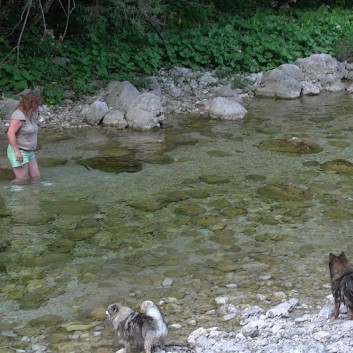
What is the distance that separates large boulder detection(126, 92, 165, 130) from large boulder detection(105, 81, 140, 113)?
335 mm

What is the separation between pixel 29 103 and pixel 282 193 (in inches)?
140

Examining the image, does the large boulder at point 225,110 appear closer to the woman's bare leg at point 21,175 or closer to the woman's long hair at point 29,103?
the woman's bare leg at point 21,175

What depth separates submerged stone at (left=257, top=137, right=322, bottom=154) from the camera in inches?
449

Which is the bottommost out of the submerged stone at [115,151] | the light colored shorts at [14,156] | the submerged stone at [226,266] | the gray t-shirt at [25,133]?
the submerged stone at [226,266]

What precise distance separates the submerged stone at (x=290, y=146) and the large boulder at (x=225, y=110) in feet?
5.87

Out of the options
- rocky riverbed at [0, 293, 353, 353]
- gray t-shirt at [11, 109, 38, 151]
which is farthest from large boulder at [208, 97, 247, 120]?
rocky riverbed at [0, 293, 353, 353]

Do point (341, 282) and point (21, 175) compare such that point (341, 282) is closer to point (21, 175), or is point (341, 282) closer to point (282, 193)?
point (282, 193)

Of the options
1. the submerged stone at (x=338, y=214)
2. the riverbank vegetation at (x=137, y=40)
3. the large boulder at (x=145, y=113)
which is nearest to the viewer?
the submerged stone at (x=338, y=214)

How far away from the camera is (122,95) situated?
13.7 m

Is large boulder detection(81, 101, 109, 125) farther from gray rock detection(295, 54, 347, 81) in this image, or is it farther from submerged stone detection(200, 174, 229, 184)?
gray rock detection(295, 54, 347, 81)

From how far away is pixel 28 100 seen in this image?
8.86 meters

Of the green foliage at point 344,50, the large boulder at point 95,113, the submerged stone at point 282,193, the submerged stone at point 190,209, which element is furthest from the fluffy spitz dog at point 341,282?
the green foliage at point 344,50

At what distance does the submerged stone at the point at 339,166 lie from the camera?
33.6 ft

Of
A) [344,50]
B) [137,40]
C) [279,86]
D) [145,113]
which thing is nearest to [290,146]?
[145,113]
